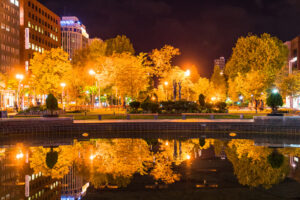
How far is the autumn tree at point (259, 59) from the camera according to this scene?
49.8 meters

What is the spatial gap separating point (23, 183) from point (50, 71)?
45.7 m

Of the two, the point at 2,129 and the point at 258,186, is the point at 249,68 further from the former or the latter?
the point at 258,186

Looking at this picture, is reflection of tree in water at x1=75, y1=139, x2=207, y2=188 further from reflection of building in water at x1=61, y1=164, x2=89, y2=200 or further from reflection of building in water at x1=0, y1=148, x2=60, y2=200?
reflection of building in water at x1=0, y1=148, x2=60, y2=200

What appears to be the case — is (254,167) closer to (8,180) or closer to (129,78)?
(8,180)

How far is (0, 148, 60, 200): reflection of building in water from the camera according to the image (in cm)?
766

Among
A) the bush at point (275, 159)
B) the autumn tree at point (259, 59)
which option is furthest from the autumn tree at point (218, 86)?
the bush at point (275, 159)

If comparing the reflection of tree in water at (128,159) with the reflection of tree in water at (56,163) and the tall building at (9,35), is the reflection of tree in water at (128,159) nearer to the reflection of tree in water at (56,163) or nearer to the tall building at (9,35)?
the reflection of tree in water at (56,163)

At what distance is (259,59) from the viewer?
52875 millimetres

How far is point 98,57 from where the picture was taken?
56.8 metres

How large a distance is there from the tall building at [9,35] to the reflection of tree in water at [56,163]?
3432 inches

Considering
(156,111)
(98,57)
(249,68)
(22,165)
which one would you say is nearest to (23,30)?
(98,57)

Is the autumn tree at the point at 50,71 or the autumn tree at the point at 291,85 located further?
the autumn tree at the point at 50,71

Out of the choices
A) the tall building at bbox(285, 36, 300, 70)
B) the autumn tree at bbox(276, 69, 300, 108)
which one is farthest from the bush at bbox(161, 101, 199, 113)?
the tall building at bbox(285, 36, 300, 70)

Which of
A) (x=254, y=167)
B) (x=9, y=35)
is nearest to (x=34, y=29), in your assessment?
(x=9, y=35)
